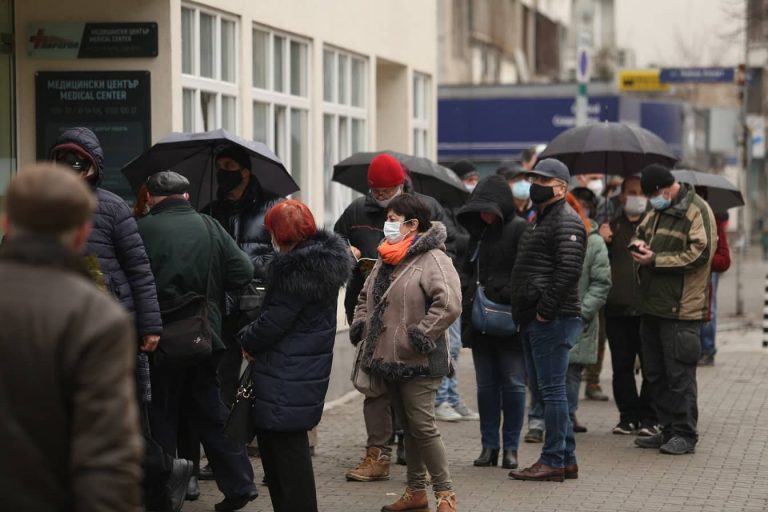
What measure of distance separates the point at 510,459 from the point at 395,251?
7.21 feet

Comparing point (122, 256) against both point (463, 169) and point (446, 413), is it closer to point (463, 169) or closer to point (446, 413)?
point (446, 413)

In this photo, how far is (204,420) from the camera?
26.7 ft

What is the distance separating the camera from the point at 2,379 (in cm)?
380

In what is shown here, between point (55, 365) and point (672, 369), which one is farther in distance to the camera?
point (672, 369)

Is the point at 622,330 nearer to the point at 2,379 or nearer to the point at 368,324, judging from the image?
the point at 368,324

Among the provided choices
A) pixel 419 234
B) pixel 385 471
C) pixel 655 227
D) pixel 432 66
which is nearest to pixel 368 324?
pixel 419 234

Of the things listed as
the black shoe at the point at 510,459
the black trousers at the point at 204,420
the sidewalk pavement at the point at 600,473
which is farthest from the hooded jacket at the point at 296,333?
the black shoe at the point at 510,459

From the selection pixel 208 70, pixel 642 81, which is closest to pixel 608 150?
pixel 208 70

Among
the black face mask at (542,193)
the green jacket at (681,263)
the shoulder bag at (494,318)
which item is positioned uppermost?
the black face mask at (542,193)

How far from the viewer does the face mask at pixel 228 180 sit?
8.93m

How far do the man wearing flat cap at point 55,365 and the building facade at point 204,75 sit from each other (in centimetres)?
658

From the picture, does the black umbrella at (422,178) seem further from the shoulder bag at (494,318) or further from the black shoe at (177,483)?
the black shoe at (177,483)

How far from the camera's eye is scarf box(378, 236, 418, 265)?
784 cm

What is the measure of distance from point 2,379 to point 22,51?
7.00 metres
